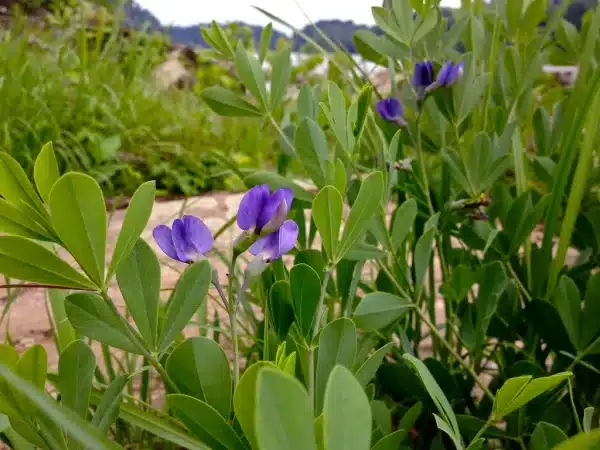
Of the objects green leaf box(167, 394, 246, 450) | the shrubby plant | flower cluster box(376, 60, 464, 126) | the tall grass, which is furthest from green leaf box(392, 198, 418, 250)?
the tall grass

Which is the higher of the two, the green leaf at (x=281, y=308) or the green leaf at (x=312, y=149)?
the green leaf at (x=312, y=149)

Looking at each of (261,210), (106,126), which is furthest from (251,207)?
(106,126)

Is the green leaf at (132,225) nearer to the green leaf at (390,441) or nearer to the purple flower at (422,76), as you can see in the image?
the green leaf at (390,441)

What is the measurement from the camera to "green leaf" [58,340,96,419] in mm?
254

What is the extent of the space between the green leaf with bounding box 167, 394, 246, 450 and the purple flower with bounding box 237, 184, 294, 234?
8cm

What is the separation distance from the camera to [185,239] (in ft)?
0.89

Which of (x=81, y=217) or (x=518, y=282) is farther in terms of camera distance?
(x=518, y=282)

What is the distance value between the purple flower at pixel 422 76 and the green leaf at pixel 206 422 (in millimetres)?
315

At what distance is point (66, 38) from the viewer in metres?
3.22

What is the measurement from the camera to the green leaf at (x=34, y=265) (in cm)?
22

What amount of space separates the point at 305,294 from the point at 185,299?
5cm

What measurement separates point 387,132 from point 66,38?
3106 millimetres

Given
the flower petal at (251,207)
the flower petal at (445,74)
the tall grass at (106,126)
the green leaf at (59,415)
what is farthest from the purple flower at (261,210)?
the tall grass at (106,126)

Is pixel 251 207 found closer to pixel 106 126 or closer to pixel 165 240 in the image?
pixel 165 240
